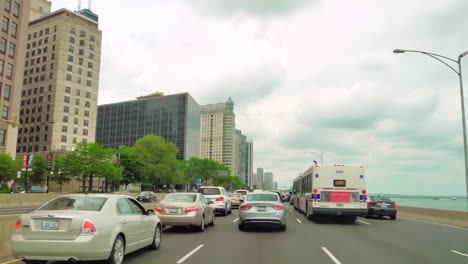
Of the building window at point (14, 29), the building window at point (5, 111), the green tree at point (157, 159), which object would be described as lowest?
the green tree at point (157, 159)

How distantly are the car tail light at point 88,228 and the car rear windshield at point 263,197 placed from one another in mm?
9457

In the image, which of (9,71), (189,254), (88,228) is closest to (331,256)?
(189,254)

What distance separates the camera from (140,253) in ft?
34.2

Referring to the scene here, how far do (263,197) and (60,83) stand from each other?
9814 centimetres

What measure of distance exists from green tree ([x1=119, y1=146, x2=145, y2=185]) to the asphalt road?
237 ft

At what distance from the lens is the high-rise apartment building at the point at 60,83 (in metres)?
103

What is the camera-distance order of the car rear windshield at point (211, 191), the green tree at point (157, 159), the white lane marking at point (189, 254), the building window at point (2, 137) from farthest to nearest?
the green tree at point (157, 159) < the building window at point (2, 137) < the car rear windshield at point (211, 191) < the white lane marking at point (189, 254)

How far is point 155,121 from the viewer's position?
16650 cm

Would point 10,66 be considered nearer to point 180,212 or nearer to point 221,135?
point 180,212

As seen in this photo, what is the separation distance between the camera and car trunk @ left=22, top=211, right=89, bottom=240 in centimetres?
770

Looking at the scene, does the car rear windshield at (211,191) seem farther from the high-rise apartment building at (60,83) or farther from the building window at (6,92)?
the high-rise apartment building at (60,83)

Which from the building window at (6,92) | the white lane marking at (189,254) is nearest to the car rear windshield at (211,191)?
the white lane marking at (189,254)

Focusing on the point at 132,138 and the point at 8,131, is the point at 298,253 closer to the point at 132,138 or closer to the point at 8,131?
the point at 8,131

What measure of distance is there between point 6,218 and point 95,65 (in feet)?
356
